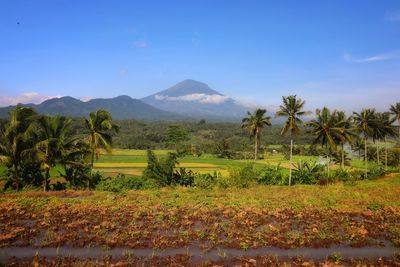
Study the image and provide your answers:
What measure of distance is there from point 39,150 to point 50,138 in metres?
1.17

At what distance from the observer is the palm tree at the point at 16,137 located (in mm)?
27531

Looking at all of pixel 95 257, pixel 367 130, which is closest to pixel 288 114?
pixel 367 130

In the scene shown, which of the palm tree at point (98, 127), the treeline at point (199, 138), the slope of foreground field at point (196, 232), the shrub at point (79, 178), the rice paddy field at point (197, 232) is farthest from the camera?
the treeline at point (199, 138)

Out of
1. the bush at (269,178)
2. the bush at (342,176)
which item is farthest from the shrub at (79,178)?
the bush at (342,176)

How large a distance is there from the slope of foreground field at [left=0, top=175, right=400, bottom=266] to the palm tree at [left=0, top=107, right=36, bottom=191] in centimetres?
533

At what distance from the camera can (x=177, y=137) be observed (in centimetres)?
5716

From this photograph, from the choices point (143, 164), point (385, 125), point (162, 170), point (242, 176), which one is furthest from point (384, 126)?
point (143, 164)

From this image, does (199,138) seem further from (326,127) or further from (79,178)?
(79,178)

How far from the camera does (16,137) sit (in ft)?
90.2

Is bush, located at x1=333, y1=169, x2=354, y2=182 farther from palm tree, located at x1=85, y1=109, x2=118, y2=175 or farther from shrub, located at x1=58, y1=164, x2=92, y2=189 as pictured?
shrub, located at x1=58, y1=164, x2=92, y2=189

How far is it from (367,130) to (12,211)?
4437cm

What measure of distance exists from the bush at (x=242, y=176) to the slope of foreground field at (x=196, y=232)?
10963 millimetres

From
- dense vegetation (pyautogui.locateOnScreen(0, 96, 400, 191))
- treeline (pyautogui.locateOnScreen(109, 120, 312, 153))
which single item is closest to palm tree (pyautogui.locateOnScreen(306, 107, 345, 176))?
dense vegetation (pyautogui.locateOnScreen(0, 96, 400, 191))

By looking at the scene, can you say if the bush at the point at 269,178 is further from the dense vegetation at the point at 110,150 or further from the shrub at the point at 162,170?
the shrub at the point at 162,170
